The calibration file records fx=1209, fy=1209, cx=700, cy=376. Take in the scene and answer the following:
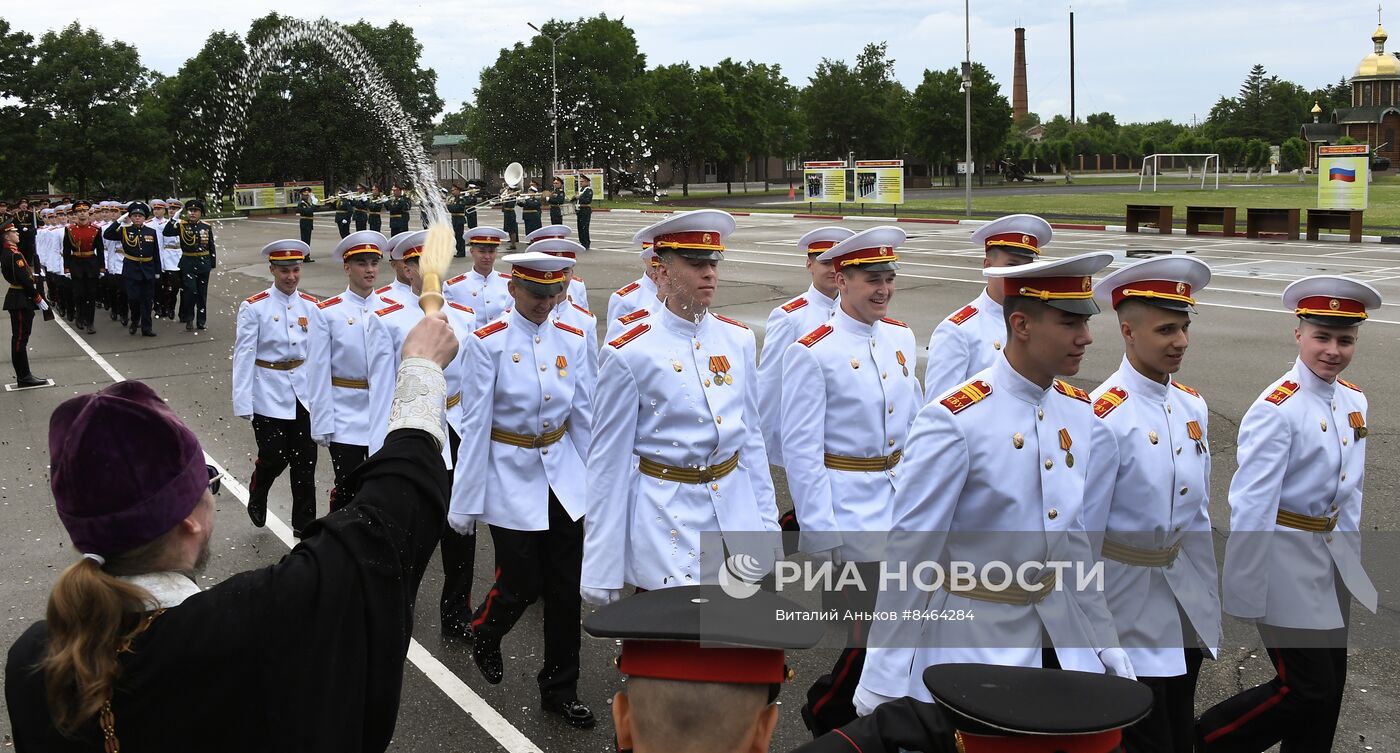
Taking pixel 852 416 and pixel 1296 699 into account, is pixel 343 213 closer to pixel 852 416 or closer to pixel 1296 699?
pixel 852 416

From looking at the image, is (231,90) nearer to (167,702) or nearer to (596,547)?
(596,547)

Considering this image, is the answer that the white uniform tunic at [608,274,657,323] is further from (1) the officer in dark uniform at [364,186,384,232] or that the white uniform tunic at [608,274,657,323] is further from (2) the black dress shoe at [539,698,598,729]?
(1) the officer in dark uniform at [364,186,384,232]

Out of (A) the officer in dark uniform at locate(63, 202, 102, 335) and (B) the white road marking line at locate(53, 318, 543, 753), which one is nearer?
(B) the white road marking line at locate(53, 318, 543, 753)

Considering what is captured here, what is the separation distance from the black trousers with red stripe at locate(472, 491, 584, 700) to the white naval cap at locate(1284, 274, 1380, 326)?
332 centimetres

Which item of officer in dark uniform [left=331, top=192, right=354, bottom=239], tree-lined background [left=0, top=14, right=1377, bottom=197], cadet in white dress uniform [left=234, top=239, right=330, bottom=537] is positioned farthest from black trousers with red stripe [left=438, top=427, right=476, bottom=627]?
officer in dark uniform [left=331, top=192, right=354, bottom=239]

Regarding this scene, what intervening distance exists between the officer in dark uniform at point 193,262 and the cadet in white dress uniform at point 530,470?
15.4 metres

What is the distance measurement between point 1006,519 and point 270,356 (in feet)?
23.1

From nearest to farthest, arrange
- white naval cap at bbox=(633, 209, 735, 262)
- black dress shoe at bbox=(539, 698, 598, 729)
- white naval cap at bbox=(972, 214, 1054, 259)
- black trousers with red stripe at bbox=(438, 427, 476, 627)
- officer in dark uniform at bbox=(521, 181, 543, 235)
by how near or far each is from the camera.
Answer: white naval cap at bbox=(633, 209, 735, 262) < black dress shoe at bbox=(539, 698, 598, 729) < black trousers with red stripe at bbox=(438, 427, 476, 627) < white naval cap at bbox=(972, 214, 1054, 259) < officer in dark uniform at bbox=(521, 181, 543, 235)

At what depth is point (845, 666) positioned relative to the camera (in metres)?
4.87

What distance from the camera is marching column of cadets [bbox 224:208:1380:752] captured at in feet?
12.2

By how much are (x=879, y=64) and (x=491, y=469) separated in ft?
267

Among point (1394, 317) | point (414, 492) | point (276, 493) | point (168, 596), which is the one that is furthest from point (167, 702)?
point (1394, 317)

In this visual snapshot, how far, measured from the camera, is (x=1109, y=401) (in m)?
4.22

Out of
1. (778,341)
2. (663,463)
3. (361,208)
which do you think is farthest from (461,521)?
(361,208)
